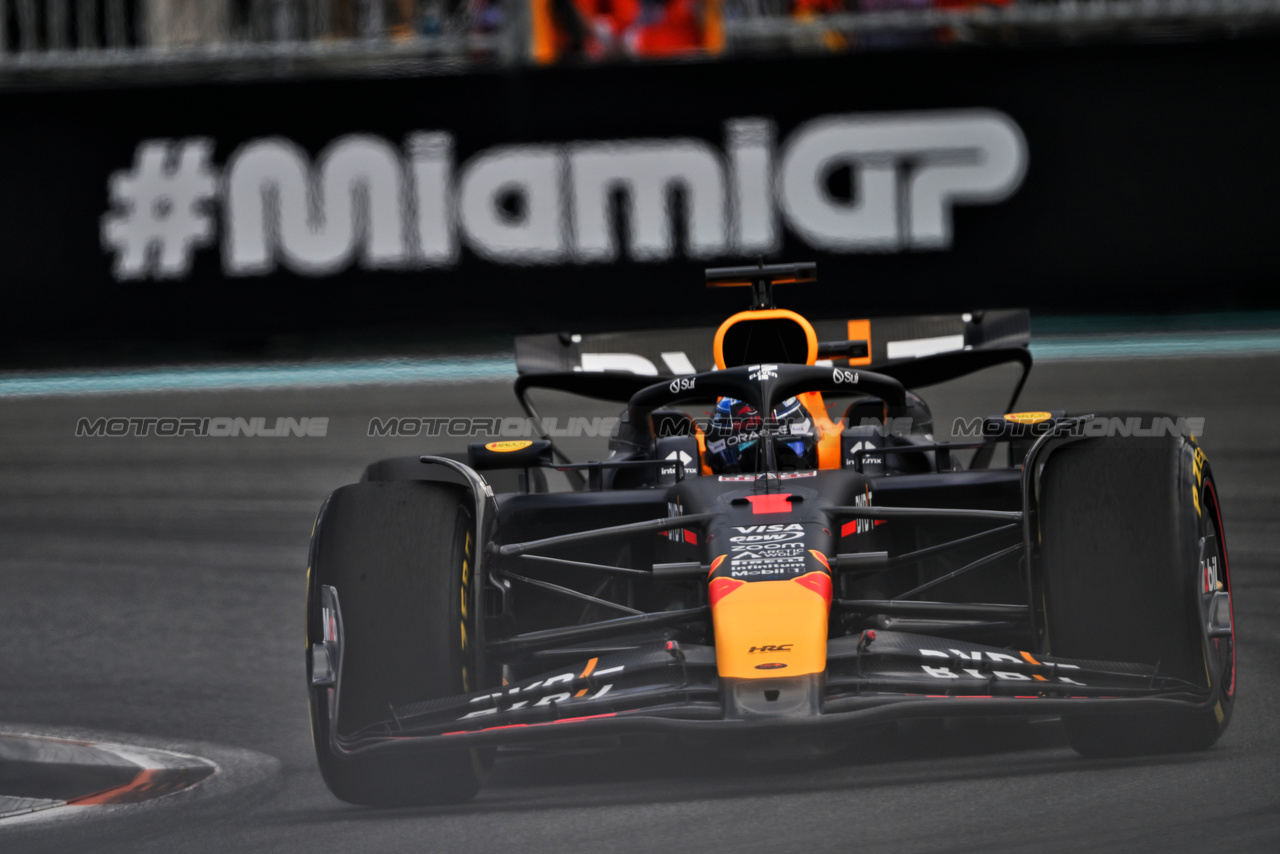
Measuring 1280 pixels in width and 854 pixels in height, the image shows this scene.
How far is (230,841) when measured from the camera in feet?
12.6

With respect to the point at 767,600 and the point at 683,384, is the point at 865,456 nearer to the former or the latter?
the point at 683,384

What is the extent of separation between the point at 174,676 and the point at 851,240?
6.63m

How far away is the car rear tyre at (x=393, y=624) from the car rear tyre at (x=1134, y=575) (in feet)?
4.61

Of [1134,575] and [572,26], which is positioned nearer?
[1134,575]

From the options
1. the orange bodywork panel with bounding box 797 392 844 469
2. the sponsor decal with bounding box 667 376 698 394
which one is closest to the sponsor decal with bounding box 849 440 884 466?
the orange bodywork panel with bounding box 797 392 844 469

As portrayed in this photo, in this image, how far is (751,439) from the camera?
4898mm

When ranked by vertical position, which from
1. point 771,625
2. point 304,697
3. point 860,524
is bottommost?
point 304,697

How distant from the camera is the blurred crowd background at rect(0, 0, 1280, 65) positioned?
1124 centimetres

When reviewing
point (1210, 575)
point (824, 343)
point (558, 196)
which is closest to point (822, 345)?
point (824, 343)

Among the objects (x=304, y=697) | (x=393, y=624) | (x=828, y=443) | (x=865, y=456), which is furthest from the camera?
(x=828, y=443)

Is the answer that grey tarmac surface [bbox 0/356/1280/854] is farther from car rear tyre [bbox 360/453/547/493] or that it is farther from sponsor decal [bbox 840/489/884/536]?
car rear tyre [bbox 360/453/547/493]

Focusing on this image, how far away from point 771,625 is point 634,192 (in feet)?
25.8

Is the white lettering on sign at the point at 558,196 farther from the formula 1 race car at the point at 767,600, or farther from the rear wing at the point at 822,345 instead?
the formula 1 race car at the point at 767,600

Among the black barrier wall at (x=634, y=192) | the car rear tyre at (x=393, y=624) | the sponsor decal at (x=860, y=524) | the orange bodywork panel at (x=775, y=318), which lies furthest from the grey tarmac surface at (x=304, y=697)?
the orange bodywork panel at (x=775, y=318)
